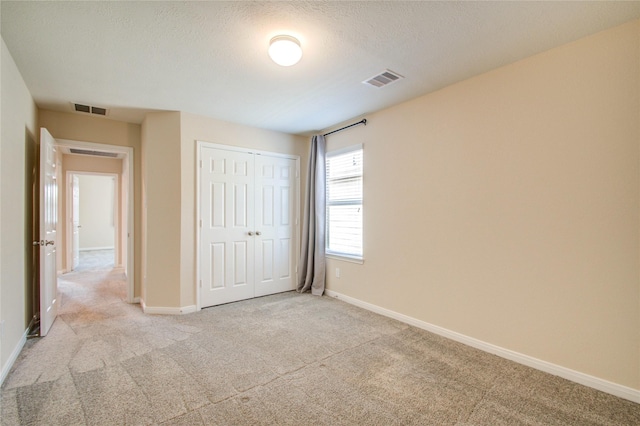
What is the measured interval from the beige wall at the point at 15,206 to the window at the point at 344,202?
128 inches

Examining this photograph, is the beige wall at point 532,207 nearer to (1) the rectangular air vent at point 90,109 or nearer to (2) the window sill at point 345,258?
(2) the window sill at point 345,258

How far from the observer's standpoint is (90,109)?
3488 millimetres

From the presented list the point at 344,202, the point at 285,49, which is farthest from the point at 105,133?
the point at 344,202

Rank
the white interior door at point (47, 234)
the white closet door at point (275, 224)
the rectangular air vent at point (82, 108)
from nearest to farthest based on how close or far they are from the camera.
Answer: the white interior door at point (47, 234), the rectangular air vent at point (82, 108), the white closet door at point (275, 224)

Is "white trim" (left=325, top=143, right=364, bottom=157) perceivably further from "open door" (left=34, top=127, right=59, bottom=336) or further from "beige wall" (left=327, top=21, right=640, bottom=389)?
"open door" (left=34, top=127, right=59, bottom=336)

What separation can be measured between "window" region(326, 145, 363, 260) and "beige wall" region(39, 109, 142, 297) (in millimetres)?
2634

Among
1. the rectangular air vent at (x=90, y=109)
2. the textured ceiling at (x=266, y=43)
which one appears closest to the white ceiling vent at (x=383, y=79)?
the textured ceiling at (x=266, y=43)

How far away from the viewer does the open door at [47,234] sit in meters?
2.83

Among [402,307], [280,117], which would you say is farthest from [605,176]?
[280,117]

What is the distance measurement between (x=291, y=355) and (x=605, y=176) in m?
2.68

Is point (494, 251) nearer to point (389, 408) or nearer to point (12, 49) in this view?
point (389, 408)

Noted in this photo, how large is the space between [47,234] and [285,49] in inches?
116

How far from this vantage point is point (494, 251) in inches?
102

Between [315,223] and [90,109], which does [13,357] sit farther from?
[315,223]
